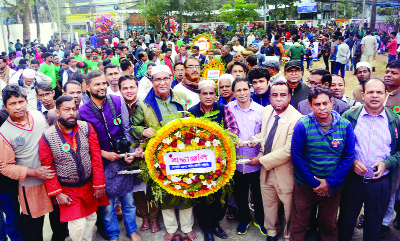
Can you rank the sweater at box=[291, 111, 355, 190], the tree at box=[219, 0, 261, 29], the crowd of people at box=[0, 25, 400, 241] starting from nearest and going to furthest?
the sweater at box=[291, 111, 355, 190], the crowd of people at box=[0, 25, 400, 241], the tree at box=[219, 0, 261, 29]

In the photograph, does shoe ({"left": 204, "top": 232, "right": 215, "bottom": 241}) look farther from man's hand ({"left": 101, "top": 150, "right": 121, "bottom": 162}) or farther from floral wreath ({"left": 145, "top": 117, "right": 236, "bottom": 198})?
man's hand ({"left": 101, "top": 150, "right": 121, "bottom": 162})

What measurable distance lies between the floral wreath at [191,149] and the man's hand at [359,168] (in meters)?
1.35

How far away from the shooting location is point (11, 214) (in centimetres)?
390

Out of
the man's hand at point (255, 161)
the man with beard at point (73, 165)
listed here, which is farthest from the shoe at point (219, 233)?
the man with beard at point (73, 165)

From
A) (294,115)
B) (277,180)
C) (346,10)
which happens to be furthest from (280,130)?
(346,10)

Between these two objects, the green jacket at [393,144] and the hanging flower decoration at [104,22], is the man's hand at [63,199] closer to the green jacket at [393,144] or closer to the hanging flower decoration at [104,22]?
the green jacket at [393,144]

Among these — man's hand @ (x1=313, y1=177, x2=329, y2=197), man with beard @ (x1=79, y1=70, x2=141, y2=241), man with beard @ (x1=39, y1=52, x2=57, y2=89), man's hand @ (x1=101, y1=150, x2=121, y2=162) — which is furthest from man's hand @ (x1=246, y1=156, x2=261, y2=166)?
man with beard @ (x1=39, y1=52, x2=57, y2=89)

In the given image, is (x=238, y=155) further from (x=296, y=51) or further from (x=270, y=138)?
(x=296, y=51)

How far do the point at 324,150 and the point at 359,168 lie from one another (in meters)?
0.46

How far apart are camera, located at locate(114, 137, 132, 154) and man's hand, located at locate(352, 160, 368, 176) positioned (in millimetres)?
2665

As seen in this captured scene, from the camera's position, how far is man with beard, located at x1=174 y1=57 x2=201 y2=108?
229 inches

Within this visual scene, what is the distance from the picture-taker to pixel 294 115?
12.6ft

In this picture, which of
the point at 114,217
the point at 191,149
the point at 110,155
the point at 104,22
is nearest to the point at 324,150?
the point at 191,149

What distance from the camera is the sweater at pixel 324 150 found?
133 inches
